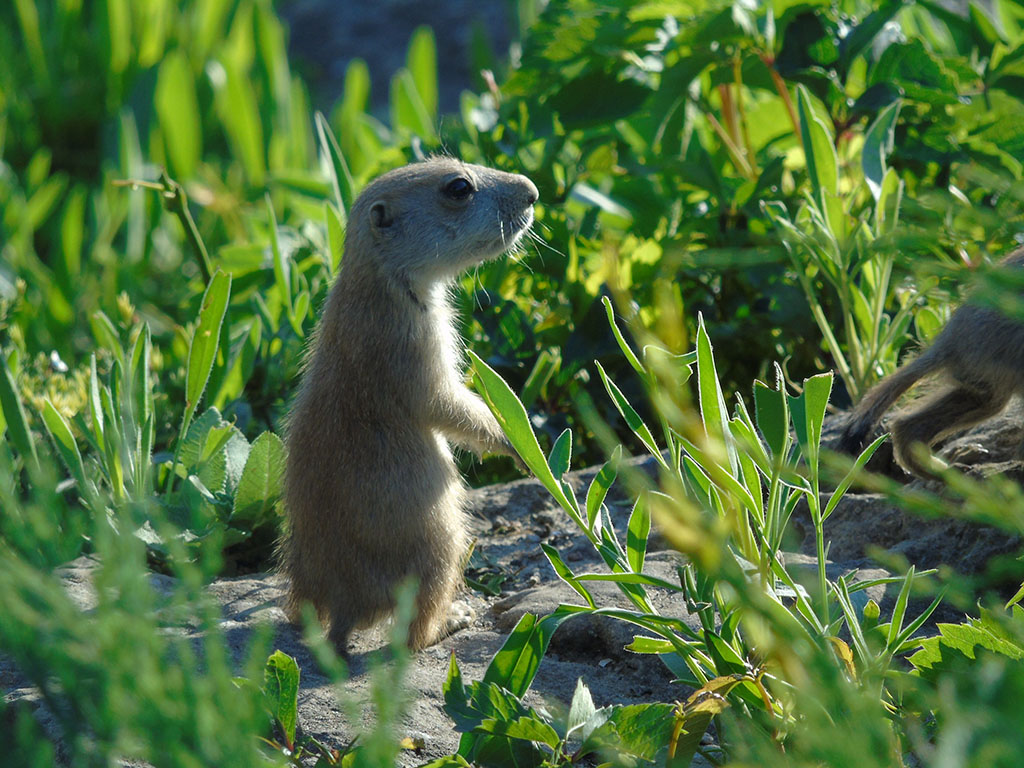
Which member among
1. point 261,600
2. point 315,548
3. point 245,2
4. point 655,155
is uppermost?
point 245,2

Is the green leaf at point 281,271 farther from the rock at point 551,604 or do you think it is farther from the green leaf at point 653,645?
the green leaf at point 653,645

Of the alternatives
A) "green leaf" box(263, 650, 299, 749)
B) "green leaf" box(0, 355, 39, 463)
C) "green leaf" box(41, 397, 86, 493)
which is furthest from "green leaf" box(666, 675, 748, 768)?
"green leaf" box(0, 355, 39, 463)

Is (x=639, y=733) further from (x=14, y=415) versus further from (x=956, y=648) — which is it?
(x=14, y=415)

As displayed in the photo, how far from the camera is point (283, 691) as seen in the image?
1.85 metres

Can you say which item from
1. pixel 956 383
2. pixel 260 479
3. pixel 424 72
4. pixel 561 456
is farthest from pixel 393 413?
pixel 424 72

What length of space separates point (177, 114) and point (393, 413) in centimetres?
390

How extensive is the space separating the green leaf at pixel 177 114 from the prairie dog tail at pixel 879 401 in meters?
4.42

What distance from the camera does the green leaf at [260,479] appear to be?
290 cm

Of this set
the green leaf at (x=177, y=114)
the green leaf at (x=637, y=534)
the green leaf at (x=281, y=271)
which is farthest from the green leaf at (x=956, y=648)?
the green leaf at (x=177, y=114)

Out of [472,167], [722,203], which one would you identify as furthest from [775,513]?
[722,203]

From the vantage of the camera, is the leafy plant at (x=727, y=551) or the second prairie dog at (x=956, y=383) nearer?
the leafy plant at (x=727, y=551)

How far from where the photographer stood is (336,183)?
13.0ft

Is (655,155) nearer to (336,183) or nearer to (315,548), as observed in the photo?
(336,183)

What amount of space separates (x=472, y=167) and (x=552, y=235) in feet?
2.37
